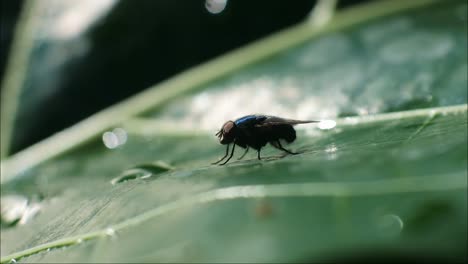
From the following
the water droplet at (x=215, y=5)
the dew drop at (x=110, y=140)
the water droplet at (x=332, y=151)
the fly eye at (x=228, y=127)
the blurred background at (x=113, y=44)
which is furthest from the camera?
the water droplet at (x=215, y=5)

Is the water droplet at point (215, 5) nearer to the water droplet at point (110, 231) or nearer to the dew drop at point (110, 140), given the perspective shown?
the dew drop at point (110, 140)

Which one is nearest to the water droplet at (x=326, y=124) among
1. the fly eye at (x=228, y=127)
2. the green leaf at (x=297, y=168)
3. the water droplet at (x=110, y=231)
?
the green leaf at (x=297, y=168)

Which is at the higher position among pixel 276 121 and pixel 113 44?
pixel 113 44

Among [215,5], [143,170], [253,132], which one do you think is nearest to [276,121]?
[253,132]

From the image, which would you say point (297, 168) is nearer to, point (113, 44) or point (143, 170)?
point (143, 170)

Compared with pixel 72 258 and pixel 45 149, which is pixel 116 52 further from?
pixel 72 258
